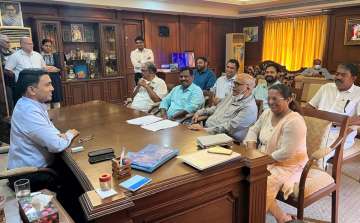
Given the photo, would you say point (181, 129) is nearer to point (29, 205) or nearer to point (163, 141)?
point (163, 141)

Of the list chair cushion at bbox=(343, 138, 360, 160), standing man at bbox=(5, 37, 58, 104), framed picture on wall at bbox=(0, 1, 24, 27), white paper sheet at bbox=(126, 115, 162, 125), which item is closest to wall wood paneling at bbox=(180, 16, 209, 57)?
framed picture on wall at bbox=(0, 1, 24, 27)

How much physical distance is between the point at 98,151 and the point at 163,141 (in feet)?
1.36

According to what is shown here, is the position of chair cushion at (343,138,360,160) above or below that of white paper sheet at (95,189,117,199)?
below

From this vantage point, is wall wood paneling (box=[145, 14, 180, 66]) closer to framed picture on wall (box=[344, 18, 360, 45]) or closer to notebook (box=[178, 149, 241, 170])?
framed picture on wall (box=[344, 18, 360, 45])

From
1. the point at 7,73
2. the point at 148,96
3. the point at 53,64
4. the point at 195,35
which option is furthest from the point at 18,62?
the point at 195,35

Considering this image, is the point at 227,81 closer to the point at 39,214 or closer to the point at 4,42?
the point at 39,214

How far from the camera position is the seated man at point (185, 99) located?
3273mm

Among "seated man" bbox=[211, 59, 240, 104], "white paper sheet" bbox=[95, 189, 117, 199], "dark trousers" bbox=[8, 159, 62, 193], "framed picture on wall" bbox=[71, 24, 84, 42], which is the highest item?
"framed picture on wall" bbox=[71, 24, 84, 42]

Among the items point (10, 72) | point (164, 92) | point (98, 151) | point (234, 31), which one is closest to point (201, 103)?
point (164, 92)

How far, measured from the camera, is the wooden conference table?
109cm

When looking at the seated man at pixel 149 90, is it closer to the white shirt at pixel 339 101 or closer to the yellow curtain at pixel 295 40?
the white shirt at pixel 339 101

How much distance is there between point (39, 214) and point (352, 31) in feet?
24.0

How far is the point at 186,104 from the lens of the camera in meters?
3.34

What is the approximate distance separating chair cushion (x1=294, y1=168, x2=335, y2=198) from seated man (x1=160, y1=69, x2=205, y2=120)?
62.0 inches
